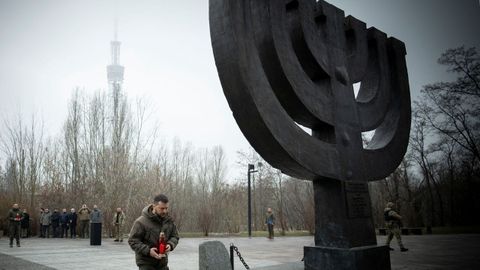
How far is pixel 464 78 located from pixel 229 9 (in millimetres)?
11478

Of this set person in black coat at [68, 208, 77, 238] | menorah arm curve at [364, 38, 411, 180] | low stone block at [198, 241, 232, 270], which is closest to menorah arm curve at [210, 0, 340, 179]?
menorah arm curve at [364, 38, 411, 180]

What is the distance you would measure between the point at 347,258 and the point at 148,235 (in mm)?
2066

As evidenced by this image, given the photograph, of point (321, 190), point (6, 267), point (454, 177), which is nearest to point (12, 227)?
point (6, 267)

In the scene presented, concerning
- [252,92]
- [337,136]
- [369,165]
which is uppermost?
[252,92]

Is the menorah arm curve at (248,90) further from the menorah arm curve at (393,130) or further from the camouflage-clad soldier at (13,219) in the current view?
the camouflage-clad soldier at (13,219)

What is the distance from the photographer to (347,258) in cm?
365

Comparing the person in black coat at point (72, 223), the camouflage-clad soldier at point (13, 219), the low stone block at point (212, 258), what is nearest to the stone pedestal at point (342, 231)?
the low stone block at point (212, 258)

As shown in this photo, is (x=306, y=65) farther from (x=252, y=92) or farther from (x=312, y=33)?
(x=252, y=92)

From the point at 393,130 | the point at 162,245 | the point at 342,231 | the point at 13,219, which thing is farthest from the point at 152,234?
the point at 13,219

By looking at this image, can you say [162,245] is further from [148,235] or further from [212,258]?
[212,258]

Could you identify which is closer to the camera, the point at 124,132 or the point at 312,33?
the point at 312,33

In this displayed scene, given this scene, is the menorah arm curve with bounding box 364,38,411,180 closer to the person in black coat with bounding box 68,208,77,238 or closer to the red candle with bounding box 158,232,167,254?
the red candle with bounding box 158,232,167,254

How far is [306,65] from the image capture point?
4.30 m

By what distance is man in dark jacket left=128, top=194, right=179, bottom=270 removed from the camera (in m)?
3.49
